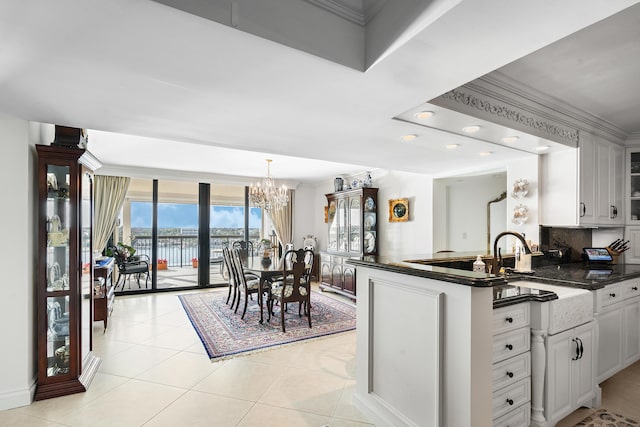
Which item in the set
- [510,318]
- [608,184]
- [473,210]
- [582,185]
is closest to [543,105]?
[582,185]

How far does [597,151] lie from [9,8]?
4.61 meters

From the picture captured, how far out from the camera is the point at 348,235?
5984 millimetres

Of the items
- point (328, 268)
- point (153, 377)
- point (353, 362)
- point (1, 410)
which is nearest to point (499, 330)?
point (353, 362)

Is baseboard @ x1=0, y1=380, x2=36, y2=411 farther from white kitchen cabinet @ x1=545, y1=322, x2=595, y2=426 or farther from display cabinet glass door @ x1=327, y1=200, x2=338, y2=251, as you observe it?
display cabinet glass door @ x1=327, y1=200, x2=338, y2=251

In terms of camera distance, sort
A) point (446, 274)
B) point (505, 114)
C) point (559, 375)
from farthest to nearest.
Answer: point (505, 114)
point (559, 375)
point (446, 274)

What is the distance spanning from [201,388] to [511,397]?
7.43 ft

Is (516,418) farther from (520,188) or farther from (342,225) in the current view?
(342,225)

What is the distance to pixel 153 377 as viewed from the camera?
276 centimetres

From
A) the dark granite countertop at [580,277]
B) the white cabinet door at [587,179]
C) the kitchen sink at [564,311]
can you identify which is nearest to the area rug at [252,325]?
the dark granite countertop at [580,277]

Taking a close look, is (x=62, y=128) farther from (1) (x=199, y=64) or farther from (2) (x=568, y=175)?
(2) (x=568, y=175)

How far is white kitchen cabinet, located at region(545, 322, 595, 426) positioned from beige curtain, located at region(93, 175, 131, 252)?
6717mm

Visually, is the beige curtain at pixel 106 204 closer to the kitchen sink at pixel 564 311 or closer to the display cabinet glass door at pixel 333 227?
the display cabinet glass door at pixel 333 227

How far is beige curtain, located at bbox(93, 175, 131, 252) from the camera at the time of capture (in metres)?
5.79

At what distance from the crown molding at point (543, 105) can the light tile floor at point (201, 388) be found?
254 centimetres
